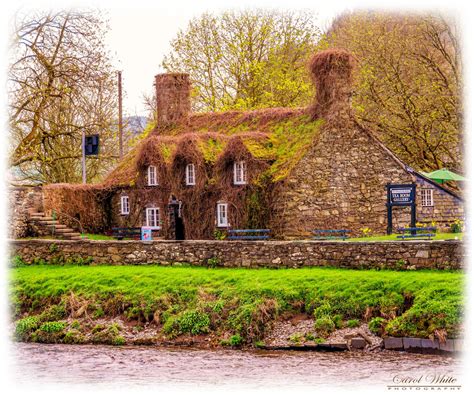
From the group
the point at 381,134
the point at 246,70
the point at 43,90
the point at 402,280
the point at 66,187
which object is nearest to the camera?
the point at 402,280

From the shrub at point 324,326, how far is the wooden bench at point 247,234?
29.7ft

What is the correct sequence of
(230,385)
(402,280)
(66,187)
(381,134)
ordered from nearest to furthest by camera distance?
(230,385), (402,280), (66,187), (381,134)

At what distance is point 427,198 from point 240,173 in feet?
29.0

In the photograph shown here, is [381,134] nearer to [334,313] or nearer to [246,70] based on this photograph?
[246,70]

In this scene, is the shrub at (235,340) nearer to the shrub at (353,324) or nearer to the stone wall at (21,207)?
the shrub at (353,324)

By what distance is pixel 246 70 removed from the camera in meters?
63.9

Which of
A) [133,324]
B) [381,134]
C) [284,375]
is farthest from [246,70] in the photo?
[284,375]

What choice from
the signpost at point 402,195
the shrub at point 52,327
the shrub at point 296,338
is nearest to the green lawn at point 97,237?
the shrub at point 52,327

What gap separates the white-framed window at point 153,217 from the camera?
51.4 metres

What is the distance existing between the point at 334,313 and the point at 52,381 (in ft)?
32.7

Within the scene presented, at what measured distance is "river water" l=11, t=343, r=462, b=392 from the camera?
29.4m

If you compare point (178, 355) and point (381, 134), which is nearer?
point (178, 355)

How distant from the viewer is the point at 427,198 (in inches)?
1945

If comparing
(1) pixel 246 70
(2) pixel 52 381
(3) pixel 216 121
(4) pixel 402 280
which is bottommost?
(2) pixel 52 381
